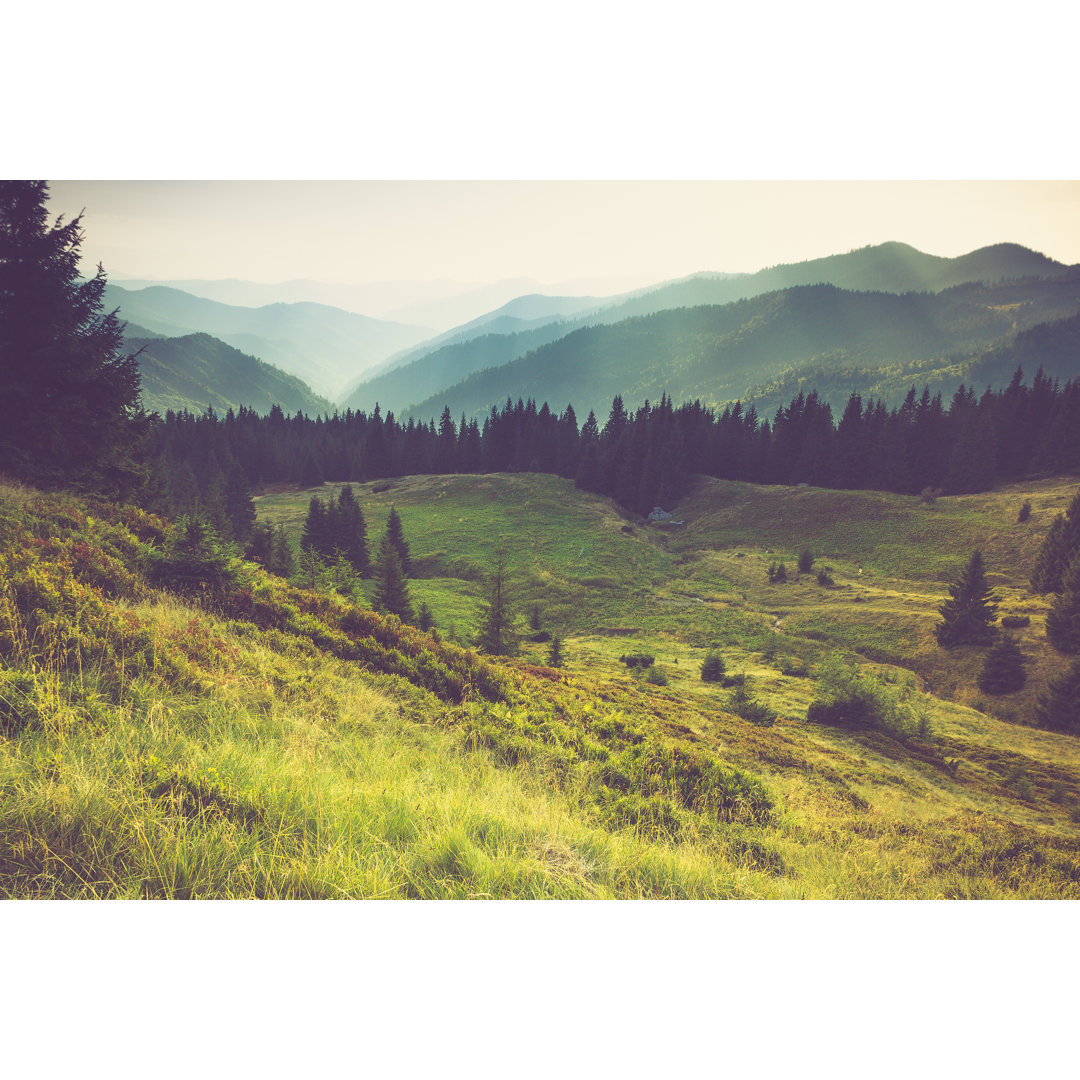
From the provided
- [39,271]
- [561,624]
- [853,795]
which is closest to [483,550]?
[561,624]

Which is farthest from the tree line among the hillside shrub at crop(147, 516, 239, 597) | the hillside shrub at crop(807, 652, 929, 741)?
the hillside shrub at crop(807, 652, 929, 741)

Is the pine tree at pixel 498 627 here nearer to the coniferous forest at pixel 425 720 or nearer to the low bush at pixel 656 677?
the coniferous forest at pixel 425 720

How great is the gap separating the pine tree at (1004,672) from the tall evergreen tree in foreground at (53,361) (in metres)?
31.4

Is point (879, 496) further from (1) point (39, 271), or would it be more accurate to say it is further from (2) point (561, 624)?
(1) point (39, 271)

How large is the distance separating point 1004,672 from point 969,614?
407cm

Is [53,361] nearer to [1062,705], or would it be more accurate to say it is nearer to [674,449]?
[1062,705]

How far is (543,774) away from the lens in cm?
487

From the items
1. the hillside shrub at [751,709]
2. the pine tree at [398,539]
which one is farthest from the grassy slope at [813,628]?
the pine tree at [398,539]

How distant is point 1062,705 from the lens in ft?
51.7

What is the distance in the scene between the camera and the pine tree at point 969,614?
865 inches

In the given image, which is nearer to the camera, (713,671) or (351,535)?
(713,671)

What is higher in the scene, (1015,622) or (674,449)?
(674,449)

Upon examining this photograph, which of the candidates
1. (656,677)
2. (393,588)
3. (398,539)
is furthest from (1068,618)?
(398,539)
